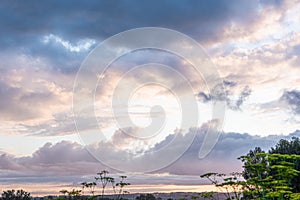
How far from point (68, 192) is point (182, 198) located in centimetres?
586

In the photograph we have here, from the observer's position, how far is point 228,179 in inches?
723

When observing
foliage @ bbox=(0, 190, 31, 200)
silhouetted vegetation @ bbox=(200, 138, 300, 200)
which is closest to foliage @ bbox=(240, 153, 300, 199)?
silhouetted vegetation @ bbox=(200, 138, 300, 200)

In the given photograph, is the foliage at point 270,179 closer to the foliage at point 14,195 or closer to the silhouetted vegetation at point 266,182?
the silhouetted vegetation at point 266,182

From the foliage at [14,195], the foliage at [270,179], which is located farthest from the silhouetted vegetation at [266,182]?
the foliage at [14,195]

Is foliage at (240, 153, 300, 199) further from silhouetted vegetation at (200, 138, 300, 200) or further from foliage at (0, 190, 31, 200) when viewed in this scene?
foliage at (0, 190, 31, 200)

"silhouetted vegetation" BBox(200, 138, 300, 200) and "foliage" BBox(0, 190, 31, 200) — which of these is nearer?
"silhouetted vegetation" BBox(200, 138, 300, 200)

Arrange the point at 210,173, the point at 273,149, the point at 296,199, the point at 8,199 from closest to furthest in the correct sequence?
the point at 296,199
the point at 210,173
the point at 273,149
the point at 8,199

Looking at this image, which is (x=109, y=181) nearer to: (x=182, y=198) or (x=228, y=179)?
(x=182, y=198)

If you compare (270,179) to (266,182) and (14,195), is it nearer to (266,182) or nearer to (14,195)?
(266,182)

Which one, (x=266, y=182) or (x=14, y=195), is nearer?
(x=266, y=182)

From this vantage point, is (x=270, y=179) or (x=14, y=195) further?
(x=14, y=195)

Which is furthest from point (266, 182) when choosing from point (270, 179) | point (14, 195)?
point (14, 195)

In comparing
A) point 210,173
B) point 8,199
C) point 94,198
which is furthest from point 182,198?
point 8,199

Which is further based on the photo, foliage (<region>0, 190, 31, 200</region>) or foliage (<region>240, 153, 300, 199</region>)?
foliage (<region>0, 190, 31, 200</region>)
